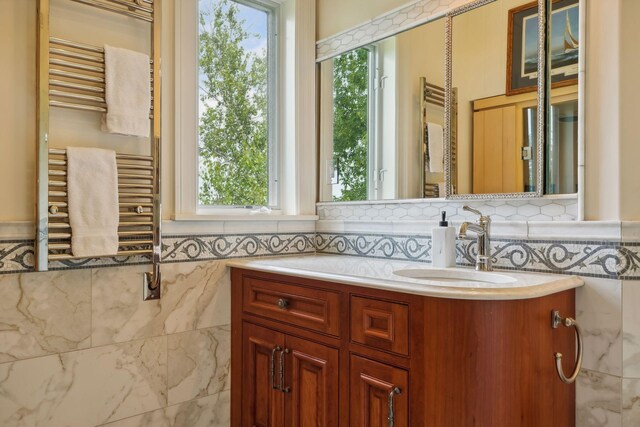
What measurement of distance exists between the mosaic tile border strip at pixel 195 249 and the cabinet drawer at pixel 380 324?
79 centimetres

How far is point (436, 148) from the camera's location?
1886 mm

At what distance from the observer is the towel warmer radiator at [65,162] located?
156 centimetres

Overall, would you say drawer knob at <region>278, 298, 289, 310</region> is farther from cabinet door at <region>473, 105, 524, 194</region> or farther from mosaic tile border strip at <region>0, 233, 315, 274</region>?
cabinet door at <region>473, 105, 524, 194</region>

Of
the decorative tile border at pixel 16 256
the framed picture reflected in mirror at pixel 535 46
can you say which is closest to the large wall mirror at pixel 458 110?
the framed picture reflected in mirror at pixel 535 46

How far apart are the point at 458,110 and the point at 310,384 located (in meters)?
1.17

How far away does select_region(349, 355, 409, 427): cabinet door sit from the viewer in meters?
1.32

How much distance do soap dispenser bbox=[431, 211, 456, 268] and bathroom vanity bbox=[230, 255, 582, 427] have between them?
0.18 ft

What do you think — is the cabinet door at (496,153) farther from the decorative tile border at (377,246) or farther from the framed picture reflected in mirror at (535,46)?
the decorative tile border at (377,246)

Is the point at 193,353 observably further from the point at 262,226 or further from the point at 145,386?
the point at 262,226

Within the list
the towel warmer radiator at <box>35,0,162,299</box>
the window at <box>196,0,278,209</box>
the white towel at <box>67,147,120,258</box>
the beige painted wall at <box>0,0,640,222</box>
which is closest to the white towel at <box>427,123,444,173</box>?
the beige painted wall at <box>0,0,640,222</box>

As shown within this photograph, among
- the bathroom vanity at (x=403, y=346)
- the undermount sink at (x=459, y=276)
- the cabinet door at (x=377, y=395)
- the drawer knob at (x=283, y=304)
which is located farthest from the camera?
the drawer knob at (x=283, y=304)

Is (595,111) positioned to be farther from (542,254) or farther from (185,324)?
(185,324)

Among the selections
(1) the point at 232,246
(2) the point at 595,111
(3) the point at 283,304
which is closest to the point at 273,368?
(3) the point at 283,304

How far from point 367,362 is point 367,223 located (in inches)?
32.8
